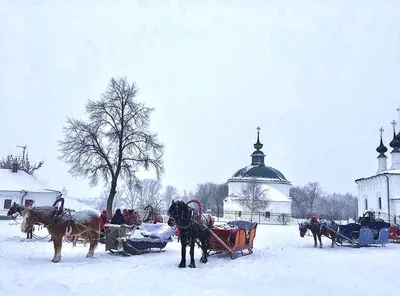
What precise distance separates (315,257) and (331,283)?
18.0ft

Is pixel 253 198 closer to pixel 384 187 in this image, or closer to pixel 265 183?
pixel 265 183

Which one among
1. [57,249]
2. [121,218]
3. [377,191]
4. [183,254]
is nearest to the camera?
[183,254]

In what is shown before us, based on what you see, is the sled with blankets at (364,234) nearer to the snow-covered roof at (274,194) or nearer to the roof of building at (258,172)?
the snow-covered roof at (274,194)

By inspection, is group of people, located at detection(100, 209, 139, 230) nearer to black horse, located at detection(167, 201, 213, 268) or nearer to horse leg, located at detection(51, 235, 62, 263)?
horse leg, located at detection(51, 235, 62, 263)

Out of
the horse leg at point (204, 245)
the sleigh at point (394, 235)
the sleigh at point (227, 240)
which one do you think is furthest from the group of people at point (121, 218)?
the sleigh at point (394, 235)

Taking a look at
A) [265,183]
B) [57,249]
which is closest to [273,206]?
[265,183]

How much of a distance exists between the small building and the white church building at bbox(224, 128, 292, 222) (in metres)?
28.8

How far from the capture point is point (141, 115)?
34250mm

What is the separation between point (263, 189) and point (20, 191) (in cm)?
4040

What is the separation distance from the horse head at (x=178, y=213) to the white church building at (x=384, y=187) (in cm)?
4548

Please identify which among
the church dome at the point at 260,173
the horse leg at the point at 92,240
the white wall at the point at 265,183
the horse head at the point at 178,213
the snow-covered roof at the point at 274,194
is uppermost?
the church dome at the point at 260,173

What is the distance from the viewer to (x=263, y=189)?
6850cm

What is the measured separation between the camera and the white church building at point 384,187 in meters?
53.3

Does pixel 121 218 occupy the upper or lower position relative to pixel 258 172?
lower
